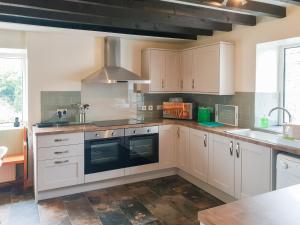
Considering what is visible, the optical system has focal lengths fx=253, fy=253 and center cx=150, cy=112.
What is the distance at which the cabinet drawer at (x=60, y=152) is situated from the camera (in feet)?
10.3

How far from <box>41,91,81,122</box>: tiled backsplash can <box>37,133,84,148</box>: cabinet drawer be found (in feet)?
2.06

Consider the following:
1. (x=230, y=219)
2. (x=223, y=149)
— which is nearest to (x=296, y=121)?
(x=223, y=149)

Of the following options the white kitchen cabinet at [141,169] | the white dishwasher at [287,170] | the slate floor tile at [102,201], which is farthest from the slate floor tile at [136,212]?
the white dishwasher at [287,170]

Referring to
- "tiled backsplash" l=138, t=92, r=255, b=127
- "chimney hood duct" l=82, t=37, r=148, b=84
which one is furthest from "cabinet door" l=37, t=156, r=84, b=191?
"tiled backsplash" l=138, t=92, r=255, b=127

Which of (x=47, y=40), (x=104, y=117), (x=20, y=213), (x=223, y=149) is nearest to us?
(x=20, y=213)

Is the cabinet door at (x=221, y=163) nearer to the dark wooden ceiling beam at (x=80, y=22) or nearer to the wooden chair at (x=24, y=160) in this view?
the dark wooden ceiling beam at (x=80, y=22)

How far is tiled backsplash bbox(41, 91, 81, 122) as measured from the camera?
3.67 m

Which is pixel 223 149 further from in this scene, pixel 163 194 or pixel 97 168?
pixel 97 168

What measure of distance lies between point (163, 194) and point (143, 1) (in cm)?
240

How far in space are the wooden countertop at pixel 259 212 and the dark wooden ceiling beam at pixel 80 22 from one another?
2585 mm

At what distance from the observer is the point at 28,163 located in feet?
12.0

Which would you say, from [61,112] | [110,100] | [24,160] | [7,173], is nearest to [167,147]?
[110,100]

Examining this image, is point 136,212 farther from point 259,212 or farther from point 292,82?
point 292,82

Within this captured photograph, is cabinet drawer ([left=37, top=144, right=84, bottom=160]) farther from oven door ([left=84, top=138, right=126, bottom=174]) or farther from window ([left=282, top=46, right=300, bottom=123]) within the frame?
window ([left=282, top=46, right=300, bottom=123])
